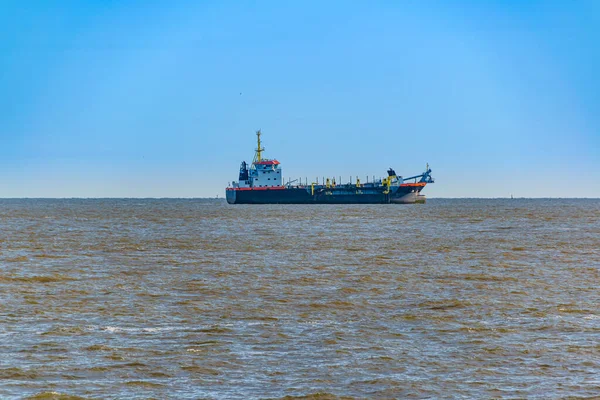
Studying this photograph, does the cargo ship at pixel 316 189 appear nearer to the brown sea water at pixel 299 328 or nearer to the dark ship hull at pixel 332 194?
the dark ship hull at pixel 332 194

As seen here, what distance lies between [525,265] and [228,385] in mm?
23580

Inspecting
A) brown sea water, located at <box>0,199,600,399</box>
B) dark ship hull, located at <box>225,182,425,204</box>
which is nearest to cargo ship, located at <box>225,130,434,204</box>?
dark ship hull, located at <box>225,182,425,204</box>

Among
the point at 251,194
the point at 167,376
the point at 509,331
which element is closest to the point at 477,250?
the point at 509,331

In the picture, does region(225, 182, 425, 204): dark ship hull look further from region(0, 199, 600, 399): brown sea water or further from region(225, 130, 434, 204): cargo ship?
region(0, 199, 600, 399): brown sea water

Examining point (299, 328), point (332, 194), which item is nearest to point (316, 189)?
point (332, 194)

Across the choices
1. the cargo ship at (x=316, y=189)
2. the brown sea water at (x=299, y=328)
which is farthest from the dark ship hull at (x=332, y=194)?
the brown sea water at (x=299, y=328)

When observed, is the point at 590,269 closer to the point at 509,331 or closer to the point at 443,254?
the point at 443,254

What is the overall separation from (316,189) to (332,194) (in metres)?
3.22

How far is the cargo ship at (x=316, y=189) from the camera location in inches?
5782

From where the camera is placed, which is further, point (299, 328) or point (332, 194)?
point (332, 194)

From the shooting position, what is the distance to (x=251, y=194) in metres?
150

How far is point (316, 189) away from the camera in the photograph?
148750mm

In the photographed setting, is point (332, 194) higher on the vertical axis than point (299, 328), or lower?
higher

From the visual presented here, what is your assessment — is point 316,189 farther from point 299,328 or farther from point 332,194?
point 299,328
